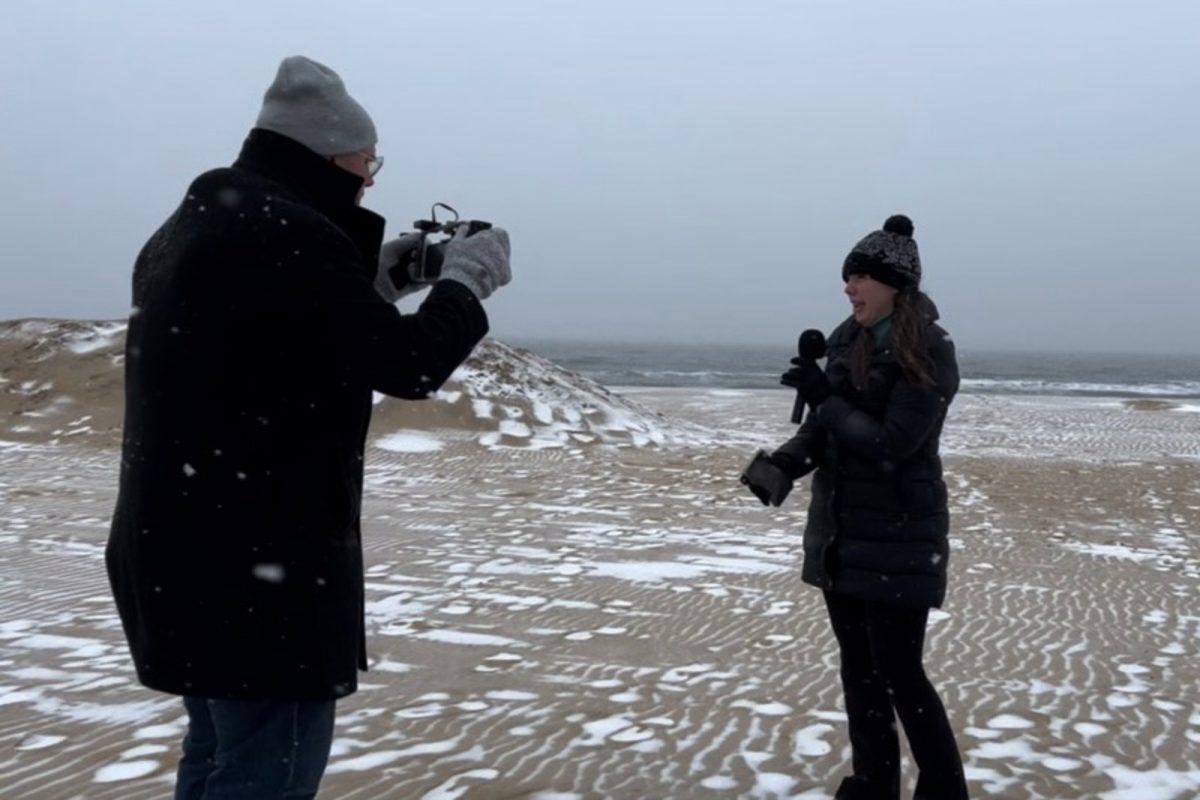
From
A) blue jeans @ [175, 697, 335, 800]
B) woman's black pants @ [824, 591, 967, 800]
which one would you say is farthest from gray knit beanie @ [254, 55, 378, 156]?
woman's black pants @ [824, 591, 967, 800]

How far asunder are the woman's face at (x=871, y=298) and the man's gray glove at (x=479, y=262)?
5.00 feet

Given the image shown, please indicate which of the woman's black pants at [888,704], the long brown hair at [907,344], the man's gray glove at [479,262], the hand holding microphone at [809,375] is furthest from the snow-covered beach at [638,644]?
the man's gray glove at [479,262]

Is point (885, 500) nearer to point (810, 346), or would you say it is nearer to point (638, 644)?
point (810, 346)

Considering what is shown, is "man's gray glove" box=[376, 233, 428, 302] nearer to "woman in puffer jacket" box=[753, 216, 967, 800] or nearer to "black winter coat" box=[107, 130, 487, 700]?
"black winter coat" box=[107, 130, 487, 700]

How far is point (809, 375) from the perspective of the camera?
11.9 feet

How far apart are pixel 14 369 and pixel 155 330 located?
19396 millimetres

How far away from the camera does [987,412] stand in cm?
2973

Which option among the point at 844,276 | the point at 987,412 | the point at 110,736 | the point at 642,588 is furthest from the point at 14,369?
the point at 987,412

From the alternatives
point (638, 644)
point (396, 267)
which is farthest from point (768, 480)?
point (638, 644)

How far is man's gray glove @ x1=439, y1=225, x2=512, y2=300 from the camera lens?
2.23 meters

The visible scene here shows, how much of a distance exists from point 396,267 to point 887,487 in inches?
66.8

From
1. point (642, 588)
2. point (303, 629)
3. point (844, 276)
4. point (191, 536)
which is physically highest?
point (844, 276)

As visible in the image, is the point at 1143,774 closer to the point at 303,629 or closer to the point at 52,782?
the point at 303,629

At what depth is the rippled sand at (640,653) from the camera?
417 cm
